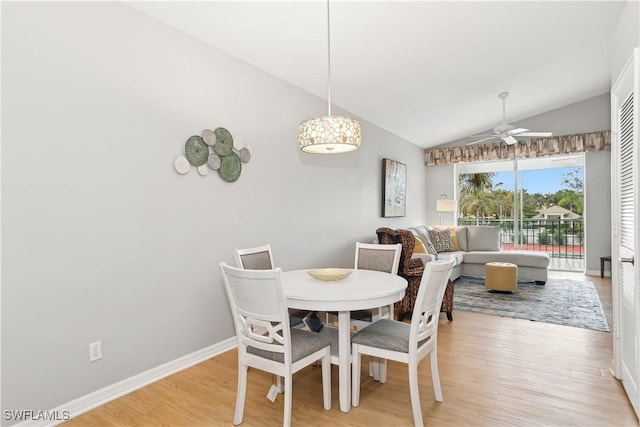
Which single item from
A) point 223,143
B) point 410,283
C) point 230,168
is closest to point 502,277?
point 410,283

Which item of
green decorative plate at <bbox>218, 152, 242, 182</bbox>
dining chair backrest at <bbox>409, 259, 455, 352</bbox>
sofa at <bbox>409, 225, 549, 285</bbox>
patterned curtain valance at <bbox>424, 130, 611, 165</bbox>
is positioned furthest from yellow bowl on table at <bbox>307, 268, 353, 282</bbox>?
patterned curtain valance at <bbox>424, 130, 611, 165</bbox>

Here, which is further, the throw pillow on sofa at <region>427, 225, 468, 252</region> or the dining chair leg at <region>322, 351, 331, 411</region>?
the throw pillow on sofa at <region>427, 225, 468, 252</region>

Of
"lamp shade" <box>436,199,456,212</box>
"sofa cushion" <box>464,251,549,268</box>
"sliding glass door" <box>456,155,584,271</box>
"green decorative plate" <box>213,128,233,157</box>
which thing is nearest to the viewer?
"green decorative plate" <box>213,128,233,157</box>

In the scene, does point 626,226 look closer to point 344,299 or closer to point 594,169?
point 344,299

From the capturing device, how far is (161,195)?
8.54ft

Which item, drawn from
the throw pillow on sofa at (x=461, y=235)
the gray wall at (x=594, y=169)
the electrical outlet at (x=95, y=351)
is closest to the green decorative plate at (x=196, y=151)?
the electrical outlet at (x=95, y=351)

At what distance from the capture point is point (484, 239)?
6445 millimetres

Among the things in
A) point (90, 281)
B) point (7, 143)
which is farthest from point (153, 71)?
point (90, 281)

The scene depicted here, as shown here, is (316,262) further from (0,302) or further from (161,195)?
(0,302)

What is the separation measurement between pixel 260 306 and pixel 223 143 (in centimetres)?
168

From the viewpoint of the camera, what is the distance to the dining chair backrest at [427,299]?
6.28 feet

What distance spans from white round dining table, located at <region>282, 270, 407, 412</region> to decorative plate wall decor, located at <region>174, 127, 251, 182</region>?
1204mm

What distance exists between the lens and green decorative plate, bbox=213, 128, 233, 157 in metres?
2.99

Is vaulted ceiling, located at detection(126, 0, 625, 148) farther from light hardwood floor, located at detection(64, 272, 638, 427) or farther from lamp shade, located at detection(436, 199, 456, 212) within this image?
light hardwood floor, located at detection(64, 272, 638, 427)
